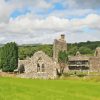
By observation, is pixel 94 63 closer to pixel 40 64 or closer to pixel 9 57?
pixel 40 64

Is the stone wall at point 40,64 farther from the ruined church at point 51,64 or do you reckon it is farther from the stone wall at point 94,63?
the stone wall at point 94,63

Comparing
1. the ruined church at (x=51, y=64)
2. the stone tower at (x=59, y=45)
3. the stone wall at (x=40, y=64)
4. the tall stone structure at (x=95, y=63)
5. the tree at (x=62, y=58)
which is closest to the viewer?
the ruined church at (x=51, y=64)

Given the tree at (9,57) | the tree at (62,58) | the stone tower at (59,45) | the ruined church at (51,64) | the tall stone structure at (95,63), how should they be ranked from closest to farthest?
the ruined church at (51,64), the tree at (9,57), the tree at (62,58), the stone tower at (59,45), the tall stone structure at (95,63)

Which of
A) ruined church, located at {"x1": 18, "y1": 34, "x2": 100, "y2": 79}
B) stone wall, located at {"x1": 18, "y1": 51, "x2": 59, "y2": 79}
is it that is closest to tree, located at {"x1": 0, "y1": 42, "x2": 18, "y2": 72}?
ruined church, located at {"x1": 18, "y1": 34, "x2": 100, "y2": 79}

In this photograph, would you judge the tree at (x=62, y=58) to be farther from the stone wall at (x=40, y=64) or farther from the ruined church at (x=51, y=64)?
the stone wall at (x=40, y=64)

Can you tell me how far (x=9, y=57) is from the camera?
9706 cm

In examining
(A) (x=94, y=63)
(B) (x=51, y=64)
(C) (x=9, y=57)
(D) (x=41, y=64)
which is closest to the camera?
(B) (x=51, y=64)

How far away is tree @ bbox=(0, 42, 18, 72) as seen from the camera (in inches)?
3760

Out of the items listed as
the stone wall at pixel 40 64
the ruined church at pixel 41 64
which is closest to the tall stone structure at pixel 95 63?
the ruined church at pixel 41 64

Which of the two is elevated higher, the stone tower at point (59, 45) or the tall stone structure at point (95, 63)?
the stone tower at point (59, 45)

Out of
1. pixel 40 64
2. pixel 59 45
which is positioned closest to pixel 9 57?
pixel 40 64

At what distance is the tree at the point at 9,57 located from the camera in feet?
313

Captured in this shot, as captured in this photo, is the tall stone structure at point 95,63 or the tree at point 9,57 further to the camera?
the tall stone structure at point 95,63

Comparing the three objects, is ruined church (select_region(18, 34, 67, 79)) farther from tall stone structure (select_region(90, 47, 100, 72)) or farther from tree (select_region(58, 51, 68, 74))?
tall stone structure (select_region(90, 47, 100, 72))
